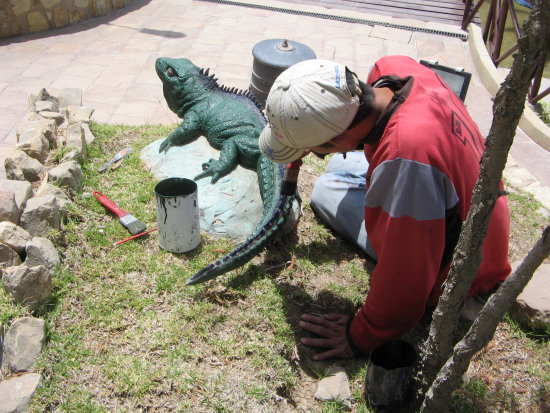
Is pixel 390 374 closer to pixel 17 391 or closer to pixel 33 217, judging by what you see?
pixel 17 391

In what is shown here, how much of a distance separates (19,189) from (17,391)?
1.51 m

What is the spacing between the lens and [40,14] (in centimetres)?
659

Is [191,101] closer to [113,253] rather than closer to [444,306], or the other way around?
[113,253]

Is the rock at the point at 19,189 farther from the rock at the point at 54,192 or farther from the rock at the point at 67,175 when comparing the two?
the rock at the point at 67,175

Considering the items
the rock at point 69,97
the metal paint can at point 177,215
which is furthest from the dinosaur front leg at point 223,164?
the rock at point 69,97

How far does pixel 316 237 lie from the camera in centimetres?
349

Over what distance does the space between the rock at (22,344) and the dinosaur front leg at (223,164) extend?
5.41 feet

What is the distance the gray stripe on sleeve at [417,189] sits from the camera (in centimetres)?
208

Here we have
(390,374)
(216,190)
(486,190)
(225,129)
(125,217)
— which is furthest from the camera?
(225,129)

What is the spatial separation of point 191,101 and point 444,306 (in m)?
3.01

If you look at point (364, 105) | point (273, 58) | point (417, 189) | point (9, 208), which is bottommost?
point (9, 208)

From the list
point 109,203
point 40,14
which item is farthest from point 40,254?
point 40,14

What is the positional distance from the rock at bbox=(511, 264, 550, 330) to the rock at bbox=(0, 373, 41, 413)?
2.60 m

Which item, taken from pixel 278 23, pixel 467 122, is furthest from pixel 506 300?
pixel 278 23
